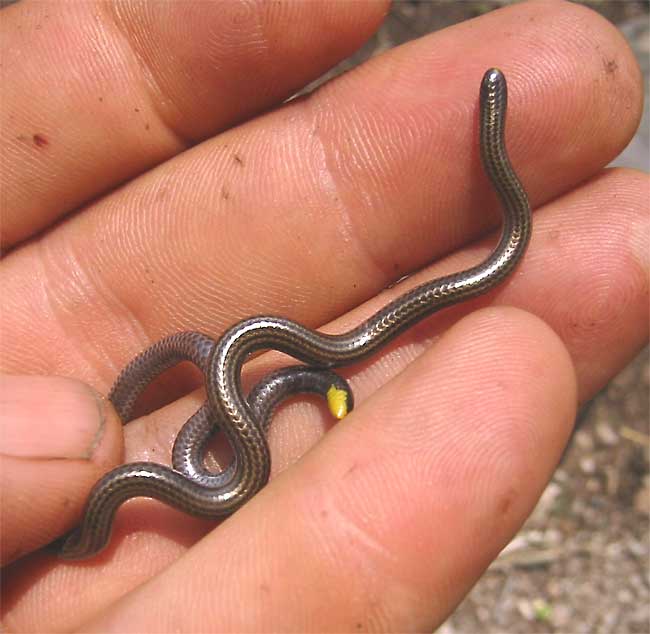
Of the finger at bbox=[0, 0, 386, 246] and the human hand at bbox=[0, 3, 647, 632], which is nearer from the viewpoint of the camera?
the human hand at bbox=[0, 3, 647, 632]

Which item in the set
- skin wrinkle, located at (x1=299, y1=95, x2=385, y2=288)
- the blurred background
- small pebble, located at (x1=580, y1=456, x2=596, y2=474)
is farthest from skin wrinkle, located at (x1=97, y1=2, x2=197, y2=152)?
small pebble, located at (x1=580, y1=456, x2=596, y2=474)

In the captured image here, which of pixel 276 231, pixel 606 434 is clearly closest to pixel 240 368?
pixel 276 231

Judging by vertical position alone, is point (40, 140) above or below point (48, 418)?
above

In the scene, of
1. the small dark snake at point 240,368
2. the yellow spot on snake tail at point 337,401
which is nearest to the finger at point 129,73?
the small dark snake at point 240,368

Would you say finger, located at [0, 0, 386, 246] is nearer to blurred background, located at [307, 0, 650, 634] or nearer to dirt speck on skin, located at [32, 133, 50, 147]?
dirt speck on skin, located at [32, 133, 50, 147]

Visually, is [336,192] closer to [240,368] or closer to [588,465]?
[240,368]

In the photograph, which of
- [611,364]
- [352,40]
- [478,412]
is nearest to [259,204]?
[352,40]

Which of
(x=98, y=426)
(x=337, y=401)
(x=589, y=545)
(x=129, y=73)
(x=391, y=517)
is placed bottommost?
(x=589, y=545)
